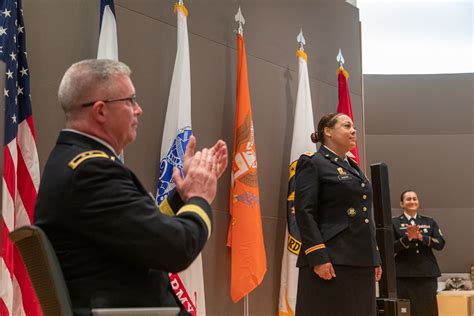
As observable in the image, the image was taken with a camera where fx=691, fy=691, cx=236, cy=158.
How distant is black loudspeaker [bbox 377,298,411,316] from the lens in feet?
13.0

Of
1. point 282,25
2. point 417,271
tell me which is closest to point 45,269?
point 282,25

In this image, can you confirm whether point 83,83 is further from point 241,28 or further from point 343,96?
point 343,96

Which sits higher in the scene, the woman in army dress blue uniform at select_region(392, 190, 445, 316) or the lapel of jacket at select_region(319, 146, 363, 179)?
the lapel of jacket at select_region(319, 146, 363, 179)

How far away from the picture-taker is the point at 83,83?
153 centimetres

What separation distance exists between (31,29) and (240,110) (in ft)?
4.83

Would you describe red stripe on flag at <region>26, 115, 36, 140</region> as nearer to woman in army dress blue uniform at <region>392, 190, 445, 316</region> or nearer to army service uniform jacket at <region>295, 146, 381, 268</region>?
army service uniform jacket at <region>295, 146, 381, 268</region>

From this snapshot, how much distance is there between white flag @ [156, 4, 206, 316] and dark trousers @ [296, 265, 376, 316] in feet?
2.27

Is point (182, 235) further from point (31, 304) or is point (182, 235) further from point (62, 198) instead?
point (31, 304)

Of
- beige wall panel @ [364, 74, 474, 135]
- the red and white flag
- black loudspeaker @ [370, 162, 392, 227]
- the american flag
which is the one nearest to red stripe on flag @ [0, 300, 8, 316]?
the american flag

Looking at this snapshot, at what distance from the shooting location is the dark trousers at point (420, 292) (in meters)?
5.78

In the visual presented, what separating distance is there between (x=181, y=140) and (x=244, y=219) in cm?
73

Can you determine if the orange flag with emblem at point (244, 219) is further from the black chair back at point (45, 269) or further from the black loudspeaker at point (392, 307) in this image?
the black chair back at point (45, 269)

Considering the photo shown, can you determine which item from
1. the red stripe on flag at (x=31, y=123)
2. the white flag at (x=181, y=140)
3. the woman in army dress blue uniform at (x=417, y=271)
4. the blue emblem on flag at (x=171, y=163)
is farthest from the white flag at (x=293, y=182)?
the red stripe on flag at (x=31, y=123)

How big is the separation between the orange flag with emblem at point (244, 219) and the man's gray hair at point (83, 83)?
112 inches
